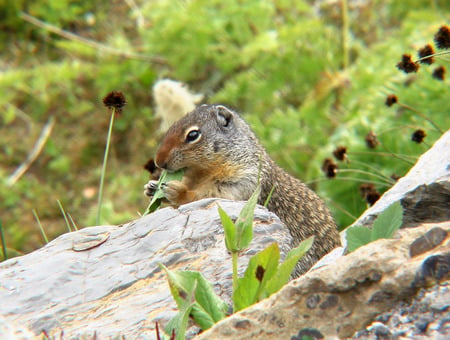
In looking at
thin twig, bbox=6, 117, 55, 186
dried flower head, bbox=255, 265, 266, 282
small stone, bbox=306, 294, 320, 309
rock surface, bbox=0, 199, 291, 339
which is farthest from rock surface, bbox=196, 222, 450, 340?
thin twig, bbox=6, 117, 55, 186

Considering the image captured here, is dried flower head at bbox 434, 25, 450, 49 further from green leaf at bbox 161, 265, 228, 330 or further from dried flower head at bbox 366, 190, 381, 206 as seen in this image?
green leaf at bbox 161, 265, 228, 330

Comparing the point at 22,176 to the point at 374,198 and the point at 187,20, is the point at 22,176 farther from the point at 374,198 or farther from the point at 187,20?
the point at 374,198

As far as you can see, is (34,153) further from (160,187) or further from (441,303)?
(441,303)

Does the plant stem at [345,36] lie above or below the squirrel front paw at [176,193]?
above

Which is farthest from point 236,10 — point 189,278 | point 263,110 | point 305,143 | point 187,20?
point 189,278

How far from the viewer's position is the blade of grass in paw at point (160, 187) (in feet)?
12.6

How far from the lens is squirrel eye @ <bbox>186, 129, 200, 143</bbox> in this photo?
4164 mm

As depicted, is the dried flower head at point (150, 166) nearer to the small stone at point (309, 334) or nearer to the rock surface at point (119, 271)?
the rock surface at point (119, 271)

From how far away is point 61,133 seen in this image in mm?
8711

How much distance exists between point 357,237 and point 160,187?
5.75ft

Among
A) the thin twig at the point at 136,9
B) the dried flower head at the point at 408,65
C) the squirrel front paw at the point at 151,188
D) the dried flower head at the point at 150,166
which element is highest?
the thin twig at the point at 136,9

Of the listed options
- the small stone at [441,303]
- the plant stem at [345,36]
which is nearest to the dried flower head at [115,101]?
the small stone at [441,303]

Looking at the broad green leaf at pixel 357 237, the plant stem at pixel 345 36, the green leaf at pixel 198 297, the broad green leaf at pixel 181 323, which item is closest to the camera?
the broad green leaf at pixel 181 323

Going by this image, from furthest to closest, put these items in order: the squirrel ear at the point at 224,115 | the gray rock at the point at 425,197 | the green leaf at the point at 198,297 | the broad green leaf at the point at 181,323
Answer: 1. the squirrel ear at the point at 224,115
2. the gray rock at the point at 425,197
3. the green leaf at the point at 198,297
4. the broad green leaf at the point at 181,323
